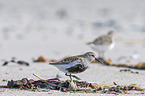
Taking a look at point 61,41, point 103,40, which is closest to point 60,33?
point 61,41

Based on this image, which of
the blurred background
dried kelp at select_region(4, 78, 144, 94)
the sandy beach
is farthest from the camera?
the blurred background

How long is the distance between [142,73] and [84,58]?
1.98m

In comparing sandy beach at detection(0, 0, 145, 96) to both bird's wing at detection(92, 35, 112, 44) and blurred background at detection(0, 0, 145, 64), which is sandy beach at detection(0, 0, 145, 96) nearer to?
blurred background at detection(0, 0, 145, 64)

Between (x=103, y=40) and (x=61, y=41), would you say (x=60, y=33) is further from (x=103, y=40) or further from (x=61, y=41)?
(x=103, y=40)

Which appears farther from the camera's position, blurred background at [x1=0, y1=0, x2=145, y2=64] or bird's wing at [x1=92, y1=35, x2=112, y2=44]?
blurred background at [x1=0, y1=0, x2=145, y2=64]

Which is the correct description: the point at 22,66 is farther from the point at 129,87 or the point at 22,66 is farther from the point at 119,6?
the point at 119,6

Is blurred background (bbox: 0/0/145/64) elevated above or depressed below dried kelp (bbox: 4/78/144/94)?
above

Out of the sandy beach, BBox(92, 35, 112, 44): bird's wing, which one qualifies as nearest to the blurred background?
the sandy beach

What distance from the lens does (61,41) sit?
12.8 meters

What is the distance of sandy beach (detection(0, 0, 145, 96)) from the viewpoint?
5441 mm

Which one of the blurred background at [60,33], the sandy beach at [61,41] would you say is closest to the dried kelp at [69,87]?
the sandy beach at [61,41]

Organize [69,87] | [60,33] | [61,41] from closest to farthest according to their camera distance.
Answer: [69,87] < [61,41] < [60,33]

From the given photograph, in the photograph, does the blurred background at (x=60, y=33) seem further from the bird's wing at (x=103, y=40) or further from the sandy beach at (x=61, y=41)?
the bird's wing at (x=103, y=40)

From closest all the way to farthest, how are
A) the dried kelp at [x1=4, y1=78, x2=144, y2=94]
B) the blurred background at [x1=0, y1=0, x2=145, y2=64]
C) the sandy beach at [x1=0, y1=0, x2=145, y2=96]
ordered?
the dried kelp at [x1=4, y1=78, x2=144, y2=94], the sandy beach at [x1=0, y1=0, x2=145, y2=96], the blurred background at [x1=0, y1=0, x2=145, y2=64]
